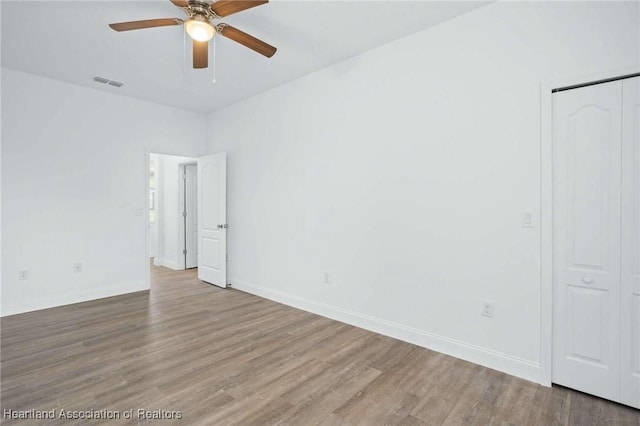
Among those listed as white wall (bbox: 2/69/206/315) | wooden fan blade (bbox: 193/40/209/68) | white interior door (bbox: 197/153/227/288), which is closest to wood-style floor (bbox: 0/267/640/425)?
white wall (bbox: 2/69/206/315)

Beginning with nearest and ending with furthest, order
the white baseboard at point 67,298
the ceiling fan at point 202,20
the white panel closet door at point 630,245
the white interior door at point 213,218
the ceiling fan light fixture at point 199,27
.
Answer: the white panel closet door at point 630,245, the ceiling fan at point 202,20, the ceiling fan light fixture at point 199,27, the white baseboard at point 67,298, the white interior door at point 213,218

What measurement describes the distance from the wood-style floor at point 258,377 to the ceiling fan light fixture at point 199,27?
2.59 metres

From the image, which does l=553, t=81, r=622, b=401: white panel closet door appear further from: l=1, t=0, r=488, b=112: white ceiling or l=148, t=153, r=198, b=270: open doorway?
l=148, t=153, r=198, b=270: open doorway

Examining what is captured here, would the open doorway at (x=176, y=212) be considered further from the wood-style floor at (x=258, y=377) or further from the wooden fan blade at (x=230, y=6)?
the wooden fan blade at (x=230, y=6)

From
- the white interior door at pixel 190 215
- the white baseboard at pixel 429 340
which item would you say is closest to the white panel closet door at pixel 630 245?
the white baseboard at pixel 429 340

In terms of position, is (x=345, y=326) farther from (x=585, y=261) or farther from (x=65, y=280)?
(x=65, y=280)

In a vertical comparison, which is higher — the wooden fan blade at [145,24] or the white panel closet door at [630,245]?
the wooden fan blade at [145,24]

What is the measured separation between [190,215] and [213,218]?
1612mm

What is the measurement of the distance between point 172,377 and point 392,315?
2.02 meters

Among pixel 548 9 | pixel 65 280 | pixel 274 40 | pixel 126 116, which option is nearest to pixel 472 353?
pixel 548 9

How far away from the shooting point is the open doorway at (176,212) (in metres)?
6.48

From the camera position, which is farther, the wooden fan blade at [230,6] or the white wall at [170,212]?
the white wall at [170,212]

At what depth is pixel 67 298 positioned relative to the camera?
4203mm

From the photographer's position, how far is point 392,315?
3.19 meters
